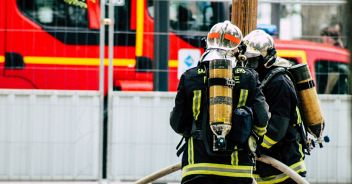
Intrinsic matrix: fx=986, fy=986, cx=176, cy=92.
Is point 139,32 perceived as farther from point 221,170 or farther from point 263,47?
point 221,170

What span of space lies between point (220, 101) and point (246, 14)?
2283 millimetres

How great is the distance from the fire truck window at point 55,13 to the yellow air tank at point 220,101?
6345 mm

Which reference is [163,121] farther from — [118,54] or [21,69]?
[21,69]

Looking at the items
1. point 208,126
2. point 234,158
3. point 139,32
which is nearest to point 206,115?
point 208,126

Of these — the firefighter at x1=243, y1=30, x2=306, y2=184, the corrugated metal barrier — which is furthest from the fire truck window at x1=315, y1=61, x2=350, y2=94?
the firefighter at x1=243, y1=30, x2=306, y2=184

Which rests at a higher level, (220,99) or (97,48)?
(97,48)

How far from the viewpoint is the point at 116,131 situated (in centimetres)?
1002

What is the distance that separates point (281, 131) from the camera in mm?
6566

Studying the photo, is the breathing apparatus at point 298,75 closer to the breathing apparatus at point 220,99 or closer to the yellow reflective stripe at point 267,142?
the yellow reflective stripe at point 267,142

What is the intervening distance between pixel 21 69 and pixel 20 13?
1.44m

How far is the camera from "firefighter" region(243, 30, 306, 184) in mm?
6602

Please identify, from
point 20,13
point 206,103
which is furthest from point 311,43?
point 206,103

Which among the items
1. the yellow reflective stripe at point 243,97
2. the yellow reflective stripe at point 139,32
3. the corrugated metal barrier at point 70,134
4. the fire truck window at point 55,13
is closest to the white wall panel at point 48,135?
the corrugated metal barrier at point 70,134

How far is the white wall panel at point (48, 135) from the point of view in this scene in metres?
9.96
